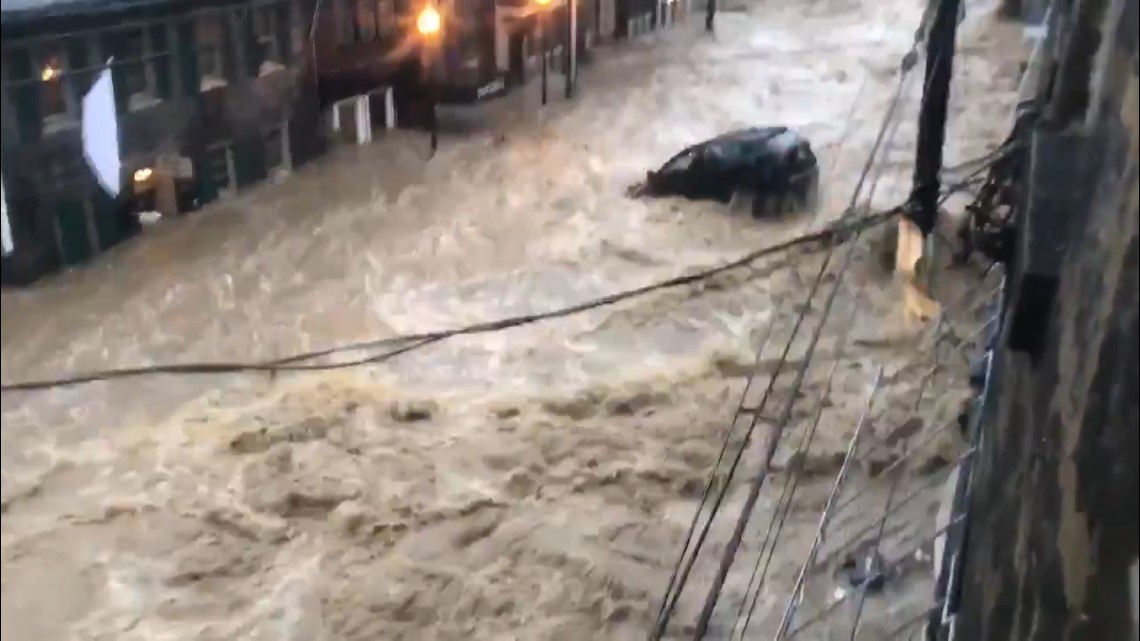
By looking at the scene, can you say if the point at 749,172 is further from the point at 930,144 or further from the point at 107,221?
the point at 107,221

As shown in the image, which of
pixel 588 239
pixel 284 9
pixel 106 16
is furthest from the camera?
pixel 588 239

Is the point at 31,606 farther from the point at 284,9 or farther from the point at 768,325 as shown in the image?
the point at 768,325

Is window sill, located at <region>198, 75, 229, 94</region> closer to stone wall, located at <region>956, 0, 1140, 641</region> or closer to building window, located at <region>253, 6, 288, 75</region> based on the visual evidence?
building window, located at <region>253, 6, 288, 75</region>

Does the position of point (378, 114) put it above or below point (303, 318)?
above

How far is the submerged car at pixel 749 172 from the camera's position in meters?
0.78

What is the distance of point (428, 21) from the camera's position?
1.96ft

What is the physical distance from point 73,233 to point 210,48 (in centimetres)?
9

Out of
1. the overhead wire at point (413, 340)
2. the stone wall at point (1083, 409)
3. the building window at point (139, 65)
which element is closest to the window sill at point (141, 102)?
the building window at point (139, 65)

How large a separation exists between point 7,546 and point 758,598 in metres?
0.53

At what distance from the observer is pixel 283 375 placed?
0.66 meters

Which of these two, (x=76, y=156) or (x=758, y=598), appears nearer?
(x=76, y=156)

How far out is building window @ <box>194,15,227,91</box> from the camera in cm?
50

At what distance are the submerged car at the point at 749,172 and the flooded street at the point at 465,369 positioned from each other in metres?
0.01

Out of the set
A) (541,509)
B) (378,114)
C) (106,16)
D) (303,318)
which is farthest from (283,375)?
(541,509)
